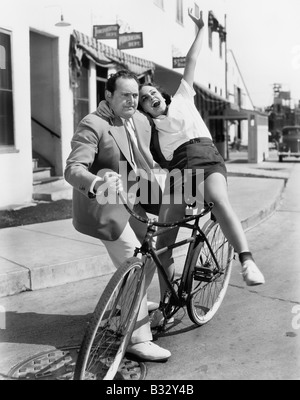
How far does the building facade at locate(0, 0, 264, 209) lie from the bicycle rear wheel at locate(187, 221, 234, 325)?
3.31 metres

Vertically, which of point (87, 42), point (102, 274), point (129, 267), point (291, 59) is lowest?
point (102, 274)

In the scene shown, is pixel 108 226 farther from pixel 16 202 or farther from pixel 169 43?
pixel 169 43

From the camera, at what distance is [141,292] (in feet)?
9.66

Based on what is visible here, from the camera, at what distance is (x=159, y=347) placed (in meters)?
3.19

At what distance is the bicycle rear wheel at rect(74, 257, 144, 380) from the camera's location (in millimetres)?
2764

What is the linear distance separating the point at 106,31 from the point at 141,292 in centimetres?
837

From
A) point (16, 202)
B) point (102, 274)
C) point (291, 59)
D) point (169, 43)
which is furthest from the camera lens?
point (169, 43)

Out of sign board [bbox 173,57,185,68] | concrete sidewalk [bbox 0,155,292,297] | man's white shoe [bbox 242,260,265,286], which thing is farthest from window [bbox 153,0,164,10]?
man's white shoe [bbox 242,260,265,286]

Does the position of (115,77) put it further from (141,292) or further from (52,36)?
(52,36)

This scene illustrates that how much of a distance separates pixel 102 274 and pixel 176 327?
1726mm

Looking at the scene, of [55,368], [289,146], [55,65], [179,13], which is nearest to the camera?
[55,368]

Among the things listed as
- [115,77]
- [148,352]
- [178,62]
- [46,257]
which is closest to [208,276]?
[148,352]

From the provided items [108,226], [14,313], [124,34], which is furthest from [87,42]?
[108,226]
